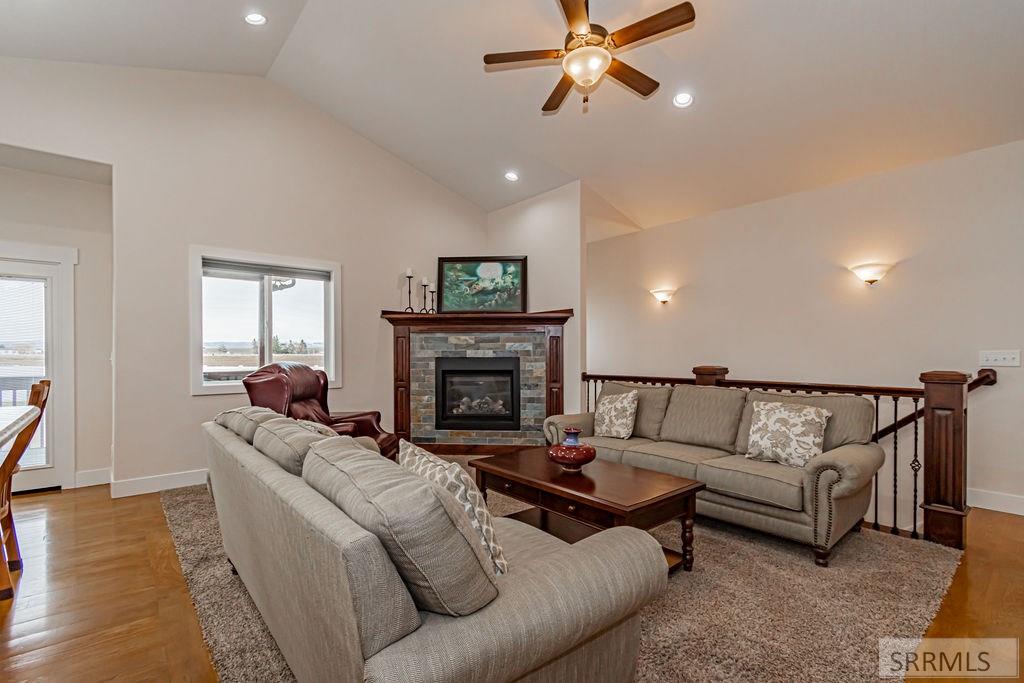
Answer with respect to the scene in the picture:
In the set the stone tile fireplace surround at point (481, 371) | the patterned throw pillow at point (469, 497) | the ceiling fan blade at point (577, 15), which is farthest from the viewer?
the stone tile fireplace surround at point (481, 371)

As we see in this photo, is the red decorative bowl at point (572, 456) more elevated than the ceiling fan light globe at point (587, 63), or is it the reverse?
the ceiling fan light globe at point (587, 63)

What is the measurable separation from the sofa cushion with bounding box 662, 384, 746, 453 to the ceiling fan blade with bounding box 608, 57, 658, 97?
218cm

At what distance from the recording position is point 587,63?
2.71 meters

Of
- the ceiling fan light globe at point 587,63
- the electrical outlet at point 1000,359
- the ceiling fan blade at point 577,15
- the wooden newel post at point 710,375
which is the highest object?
the ceiling fan blade at point 577,15

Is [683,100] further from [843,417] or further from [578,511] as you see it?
[578,511]

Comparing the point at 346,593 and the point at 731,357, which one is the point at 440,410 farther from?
the point at 346,593

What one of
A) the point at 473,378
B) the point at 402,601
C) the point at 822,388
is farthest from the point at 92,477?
the point at 822,388

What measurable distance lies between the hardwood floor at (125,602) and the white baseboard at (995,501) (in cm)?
12

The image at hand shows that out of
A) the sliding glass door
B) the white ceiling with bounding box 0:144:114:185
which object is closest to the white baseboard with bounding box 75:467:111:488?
the sliding glass door

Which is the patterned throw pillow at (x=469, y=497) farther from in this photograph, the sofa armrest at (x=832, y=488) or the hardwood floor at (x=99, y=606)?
the sofa armrest at (x=832, y=488)

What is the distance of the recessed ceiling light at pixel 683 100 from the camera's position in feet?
12.4

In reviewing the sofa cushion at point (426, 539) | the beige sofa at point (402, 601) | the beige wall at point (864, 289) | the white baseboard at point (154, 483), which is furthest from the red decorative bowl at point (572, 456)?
the white baseboard at point (154, 483)

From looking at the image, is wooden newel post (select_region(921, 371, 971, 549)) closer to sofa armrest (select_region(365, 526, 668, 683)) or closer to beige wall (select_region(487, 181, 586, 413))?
sofa armrest (select_region(365, 526, 668, 683))

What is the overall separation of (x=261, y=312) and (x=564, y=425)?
3127 mm
